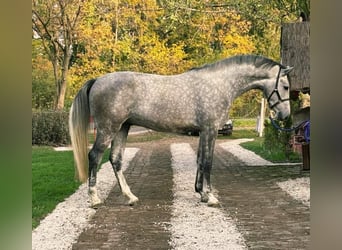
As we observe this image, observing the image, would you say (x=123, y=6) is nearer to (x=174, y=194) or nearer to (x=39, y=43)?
(x=39, y=43)

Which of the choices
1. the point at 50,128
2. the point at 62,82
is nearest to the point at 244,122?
the point at 50,128

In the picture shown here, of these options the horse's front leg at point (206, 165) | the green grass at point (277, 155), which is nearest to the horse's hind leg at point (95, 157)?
the horse's front leg at point (206, 165)

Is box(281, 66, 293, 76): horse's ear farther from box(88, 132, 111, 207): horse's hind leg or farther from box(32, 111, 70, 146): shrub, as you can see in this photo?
box(32, 111, 70, 146): shrub

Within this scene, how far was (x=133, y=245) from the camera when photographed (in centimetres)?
312

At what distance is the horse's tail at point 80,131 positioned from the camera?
4137 mm

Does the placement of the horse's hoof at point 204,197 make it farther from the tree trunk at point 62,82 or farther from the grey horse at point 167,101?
the tree trunk at point 62,82

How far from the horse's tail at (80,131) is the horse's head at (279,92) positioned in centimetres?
180

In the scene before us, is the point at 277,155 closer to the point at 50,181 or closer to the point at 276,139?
the point at 276,139

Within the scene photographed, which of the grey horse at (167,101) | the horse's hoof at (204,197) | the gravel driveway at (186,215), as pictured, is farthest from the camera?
the horse's hoof at (204,197)

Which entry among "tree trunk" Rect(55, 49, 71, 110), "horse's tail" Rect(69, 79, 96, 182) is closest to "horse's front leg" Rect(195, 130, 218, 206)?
"horse's tail" Rect(69, 79, 96, 182)

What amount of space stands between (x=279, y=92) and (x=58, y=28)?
24.7 ft
